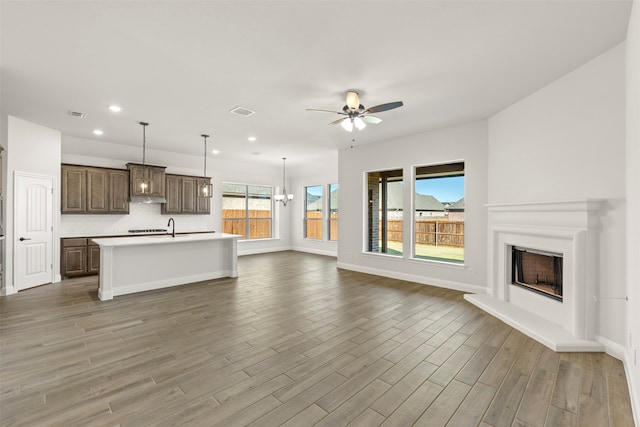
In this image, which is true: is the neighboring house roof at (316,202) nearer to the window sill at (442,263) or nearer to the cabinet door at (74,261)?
the window sill at (442,263)

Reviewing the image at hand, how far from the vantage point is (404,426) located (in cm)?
191

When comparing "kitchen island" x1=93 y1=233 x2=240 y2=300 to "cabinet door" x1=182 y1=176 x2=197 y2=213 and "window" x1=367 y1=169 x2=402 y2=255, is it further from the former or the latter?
"window" x1=367 y1=169 x2=402 y2=255

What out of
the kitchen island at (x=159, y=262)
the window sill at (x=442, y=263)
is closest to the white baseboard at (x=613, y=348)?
the window sill at (x=442, y=263)

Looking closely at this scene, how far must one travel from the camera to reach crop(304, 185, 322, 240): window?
33.3 ft

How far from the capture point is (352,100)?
3.77m

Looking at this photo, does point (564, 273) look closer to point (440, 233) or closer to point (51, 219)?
point (440, 233)

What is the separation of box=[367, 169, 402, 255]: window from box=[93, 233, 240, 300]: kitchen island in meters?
3.27

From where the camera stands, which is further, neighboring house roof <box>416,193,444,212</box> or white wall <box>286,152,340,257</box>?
white wall <box>286,152,340,257</box>

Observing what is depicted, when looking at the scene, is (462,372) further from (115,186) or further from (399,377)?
(115,186)

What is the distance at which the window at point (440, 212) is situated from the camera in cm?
558

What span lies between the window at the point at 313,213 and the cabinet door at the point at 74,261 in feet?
20.8

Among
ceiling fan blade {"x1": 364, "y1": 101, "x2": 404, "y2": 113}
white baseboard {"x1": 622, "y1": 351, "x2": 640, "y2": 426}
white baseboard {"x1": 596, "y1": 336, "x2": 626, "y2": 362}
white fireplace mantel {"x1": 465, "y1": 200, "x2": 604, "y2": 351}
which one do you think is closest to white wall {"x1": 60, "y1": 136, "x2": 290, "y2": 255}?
ceiling fan blade {"x1": 364, "y1": 101, "x2": 404, "y2": 113}

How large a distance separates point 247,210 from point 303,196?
6.79 ft

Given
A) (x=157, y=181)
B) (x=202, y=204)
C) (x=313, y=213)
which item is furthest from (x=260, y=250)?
(x=157, y=181)
